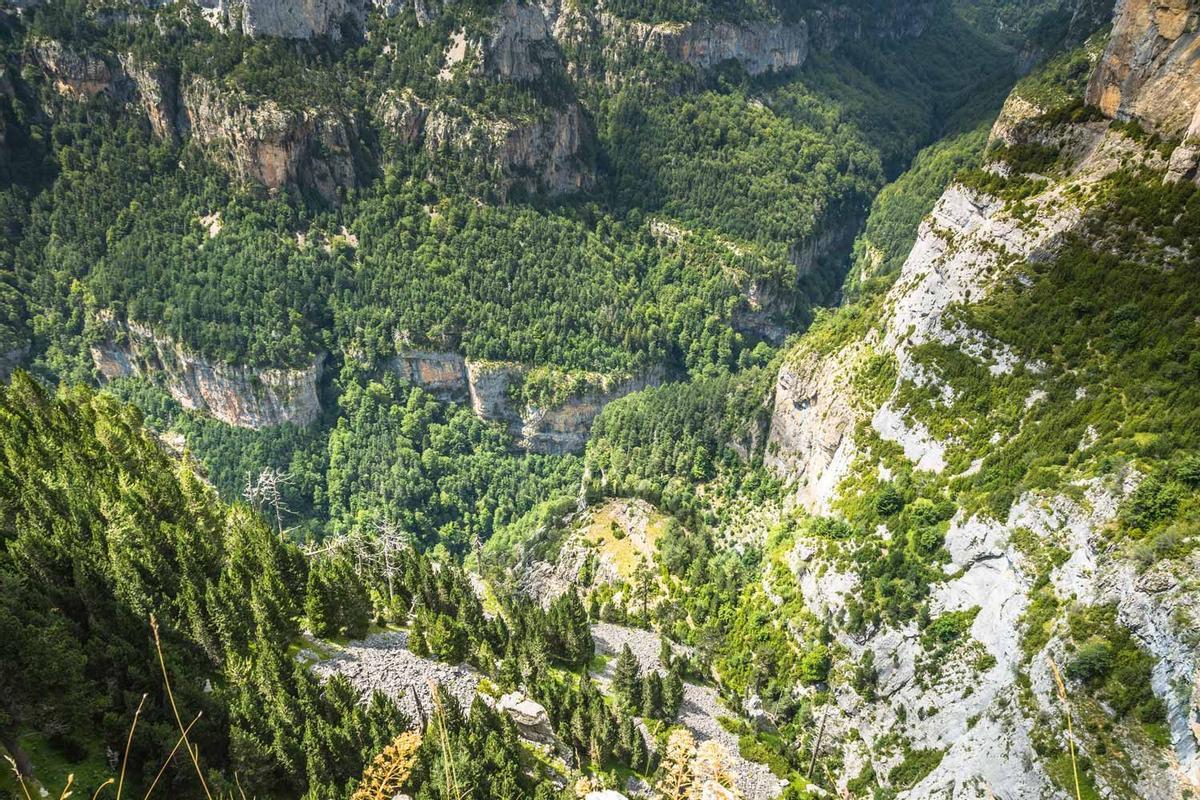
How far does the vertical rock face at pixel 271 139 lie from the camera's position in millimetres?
141375

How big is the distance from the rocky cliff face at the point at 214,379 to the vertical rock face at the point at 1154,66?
412 feet

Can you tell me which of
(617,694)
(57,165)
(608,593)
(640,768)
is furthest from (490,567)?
(57,165)

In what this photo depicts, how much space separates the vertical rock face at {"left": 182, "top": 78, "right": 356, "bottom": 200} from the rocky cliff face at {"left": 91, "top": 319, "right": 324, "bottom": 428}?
40.6 m

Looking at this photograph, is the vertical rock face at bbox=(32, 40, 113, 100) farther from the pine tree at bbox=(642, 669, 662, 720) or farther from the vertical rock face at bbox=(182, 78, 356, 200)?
the pine tree at bbox=(642, 669, 662, 720)

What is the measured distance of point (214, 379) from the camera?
130 metres

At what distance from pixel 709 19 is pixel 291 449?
522 feet

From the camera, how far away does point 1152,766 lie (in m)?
36.6

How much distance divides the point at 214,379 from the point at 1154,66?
462ft

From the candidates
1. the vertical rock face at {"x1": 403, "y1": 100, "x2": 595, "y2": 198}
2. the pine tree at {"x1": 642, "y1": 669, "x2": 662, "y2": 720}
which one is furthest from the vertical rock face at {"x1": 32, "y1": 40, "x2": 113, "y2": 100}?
the pine tree at {"x1": 642, "y1": 669, "x2": 662, "y2": 720}

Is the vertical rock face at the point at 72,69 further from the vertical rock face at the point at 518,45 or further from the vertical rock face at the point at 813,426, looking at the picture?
the vertical rock face at the point at 813,426

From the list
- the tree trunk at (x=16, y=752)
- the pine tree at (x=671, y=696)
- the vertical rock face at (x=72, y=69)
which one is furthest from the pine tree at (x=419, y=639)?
the vertical rock face at (x=72, y=69)

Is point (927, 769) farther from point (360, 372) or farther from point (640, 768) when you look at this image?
point (360, 372)

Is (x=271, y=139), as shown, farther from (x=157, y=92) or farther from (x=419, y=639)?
(x=419, y=639)

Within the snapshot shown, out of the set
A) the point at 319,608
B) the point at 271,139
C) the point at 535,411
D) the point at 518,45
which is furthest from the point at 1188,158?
the point at 271,139
